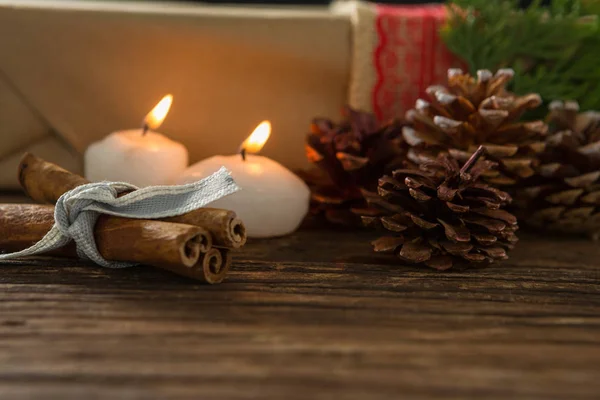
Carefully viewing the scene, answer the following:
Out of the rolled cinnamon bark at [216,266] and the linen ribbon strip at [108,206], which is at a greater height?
the linen ribbon strip at [108,206]

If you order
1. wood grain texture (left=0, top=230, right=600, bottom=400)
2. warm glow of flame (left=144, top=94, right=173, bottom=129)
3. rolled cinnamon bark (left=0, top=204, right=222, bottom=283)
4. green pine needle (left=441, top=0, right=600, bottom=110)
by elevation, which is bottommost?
wood grain texture (left=0, top=230, right=600, bottom=400)

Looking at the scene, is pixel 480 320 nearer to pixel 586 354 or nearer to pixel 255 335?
pixel 586 354

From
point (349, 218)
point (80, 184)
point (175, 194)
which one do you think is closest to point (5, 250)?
point (80, 184)

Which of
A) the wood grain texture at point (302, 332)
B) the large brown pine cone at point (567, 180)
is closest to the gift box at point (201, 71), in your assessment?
the large brown pine cone at point (567, 180)

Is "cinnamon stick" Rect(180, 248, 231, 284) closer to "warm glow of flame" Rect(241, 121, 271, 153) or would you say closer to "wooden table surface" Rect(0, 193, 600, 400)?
"wooden table surface" Rect(0, 193, 600, 400)

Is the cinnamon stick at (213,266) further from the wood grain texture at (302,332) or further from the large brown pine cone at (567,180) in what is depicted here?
the large brown pine cone at (567,180)

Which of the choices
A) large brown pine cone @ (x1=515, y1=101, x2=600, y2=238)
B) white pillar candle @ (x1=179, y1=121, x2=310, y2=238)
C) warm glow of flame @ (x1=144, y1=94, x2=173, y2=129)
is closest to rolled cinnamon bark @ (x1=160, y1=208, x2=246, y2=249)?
white pillar candle @ (x1=179, y1=121, x2=310, y2=238)

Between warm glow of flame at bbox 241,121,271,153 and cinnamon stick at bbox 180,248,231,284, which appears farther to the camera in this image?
warm glow of flame at bbox 241,121,271,153
